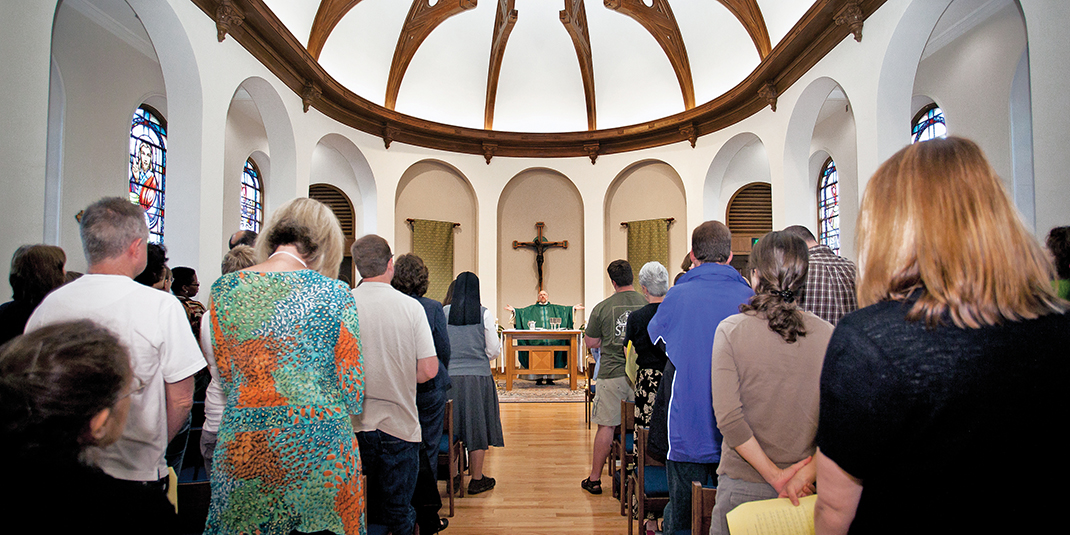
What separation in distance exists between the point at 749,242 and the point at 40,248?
32.6 ft

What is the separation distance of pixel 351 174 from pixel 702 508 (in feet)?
31.2

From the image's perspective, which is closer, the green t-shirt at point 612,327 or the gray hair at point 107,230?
the gray hair at point 107,230

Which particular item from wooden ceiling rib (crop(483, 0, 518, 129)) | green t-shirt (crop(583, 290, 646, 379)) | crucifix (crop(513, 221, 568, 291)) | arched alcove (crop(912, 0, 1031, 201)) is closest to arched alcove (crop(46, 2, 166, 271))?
wooden ceiling rib (crop(483, 0, 518, 129))

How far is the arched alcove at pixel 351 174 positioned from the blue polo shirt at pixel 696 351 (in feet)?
24.2

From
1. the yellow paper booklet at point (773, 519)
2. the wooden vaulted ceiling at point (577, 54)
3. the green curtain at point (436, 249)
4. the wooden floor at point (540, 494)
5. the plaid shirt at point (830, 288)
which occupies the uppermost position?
the wooden vaulted ceiling at point (577, 54)

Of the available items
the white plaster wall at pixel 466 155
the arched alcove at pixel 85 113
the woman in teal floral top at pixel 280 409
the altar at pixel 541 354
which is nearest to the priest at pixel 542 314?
the white plaster wall at pixel 466 155

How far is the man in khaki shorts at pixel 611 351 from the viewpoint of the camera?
4.00 meters

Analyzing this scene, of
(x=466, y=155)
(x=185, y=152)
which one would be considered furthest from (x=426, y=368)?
(x=466, y=155)

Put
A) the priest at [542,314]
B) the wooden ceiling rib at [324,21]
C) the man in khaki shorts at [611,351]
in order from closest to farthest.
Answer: the man in khaki shorts at [611,351] → the wooden ceiling rib at [324,21] → the priest at [542,314]

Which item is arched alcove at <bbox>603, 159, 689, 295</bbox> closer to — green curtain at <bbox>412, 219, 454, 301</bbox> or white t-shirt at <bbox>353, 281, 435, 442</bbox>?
green curtain at <bbox>412, 219, 454, 301</bbox>

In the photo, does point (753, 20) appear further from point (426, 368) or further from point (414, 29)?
point (426, 368)

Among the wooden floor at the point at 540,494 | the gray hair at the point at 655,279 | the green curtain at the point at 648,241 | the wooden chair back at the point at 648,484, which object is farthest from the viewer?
the green curtain at the point at 648,241

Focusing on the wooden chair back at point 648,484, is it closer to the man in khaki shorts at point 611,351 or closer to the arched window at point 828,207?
the man in khaki shorts at point 611,351

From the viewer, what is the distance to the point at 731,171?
9867 millimetres
